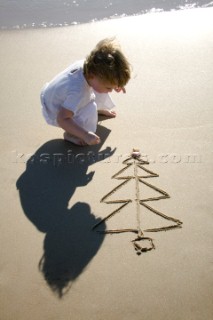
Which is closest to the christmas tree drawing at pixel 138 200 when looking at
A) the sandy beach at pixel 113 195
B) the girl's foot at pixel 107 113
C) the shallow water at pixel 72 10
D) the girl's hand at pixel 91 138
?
the sandy beach at pixel 113 195

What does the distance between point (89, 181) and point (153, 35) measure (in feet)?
6.35

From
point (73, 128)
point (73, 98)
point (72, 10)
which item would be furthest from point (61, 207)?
point (72, 10)

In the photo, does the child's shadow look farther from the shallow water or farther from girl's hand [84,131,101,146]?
the shallow water

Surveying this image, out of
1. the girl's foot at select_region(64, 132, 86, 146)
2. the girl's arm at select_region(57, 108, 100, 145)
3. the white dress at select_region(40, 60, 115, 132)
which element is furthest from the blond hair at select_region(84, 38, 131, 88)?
the girl's foot at select_region(64, 132, 86, 146)

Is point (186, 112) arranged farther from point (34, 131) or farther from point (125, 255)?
point (125, 255)

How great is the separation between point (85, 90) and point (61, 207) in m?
0.70

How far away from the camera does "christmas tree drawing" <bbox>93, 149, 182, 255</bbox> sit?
5.75 feet

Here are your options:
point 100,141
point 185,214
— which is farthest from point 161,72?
point 185,214

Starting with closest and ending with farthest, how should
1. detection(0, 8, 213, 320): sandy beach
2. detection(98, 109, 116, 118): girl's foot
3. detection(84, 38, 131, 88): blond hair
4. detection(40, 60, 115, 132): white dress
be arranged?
1. detection(0, 8, 213, 320): sandy beach
2. detection(84, 38, 131, 88): blond hair
3. detection(40, 60, 115, 132): white dress
4. detection(98, 109, 116, 118): girl's foot

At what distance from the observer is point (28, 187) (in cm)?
209

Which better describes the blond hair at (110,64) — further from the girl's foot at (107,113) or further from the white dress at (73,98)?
the girl's foot at (107,113)

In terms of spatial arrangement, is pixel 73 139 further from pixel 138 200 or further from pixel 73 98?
pixel 138 200

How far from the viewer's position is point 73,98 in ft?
7.19

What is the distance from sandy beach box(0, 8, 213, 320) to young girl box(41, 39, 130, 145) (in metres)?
0.15
